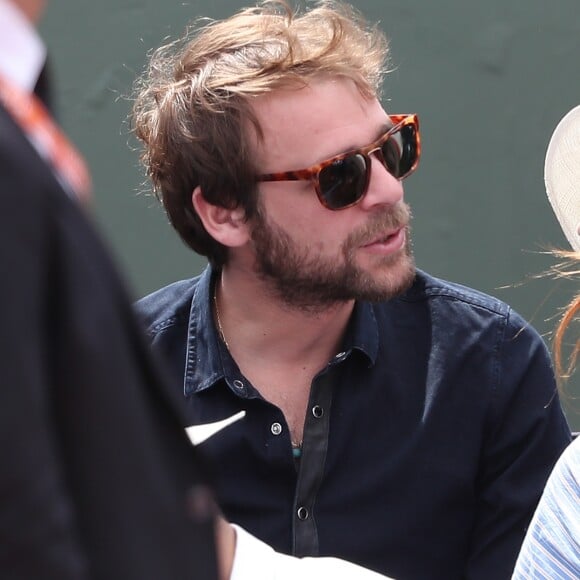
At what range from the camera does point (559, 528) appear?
1.70 meters

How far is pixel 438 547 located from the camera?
2078 mm

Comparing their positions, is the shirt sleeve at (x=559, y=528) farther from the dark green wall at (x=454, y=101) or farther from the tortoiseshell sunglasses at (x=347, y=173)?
the dark green wall at (x=454, y=101)

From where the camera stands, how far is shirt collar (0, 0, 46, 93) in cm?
67

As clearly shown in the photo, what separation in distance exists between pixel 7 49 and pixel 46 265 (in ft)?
0.44

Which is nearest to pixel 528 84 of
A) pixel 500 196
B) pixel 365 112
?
pixel 500 196

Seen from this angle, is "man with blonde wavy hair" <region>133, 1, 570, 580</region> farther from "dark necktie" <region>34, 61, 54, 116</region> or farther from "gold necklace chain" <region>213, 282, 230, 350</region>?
"dark necktie" <region>34, 61, 54, 116</region>

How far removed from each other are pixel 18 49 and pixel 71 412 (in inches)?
8.2

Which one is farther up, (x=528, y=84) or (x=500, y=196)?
(x=528, y=84)

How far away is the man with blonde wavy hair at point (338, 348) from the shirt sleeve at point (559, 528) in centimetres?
31

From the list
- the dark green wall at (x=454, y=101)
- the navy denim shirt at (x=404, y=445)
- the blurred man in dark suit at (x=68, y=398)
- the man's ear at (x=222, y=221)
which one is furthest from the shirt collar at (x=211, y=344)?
the blurred man in dark suit at (x=68, y=398)

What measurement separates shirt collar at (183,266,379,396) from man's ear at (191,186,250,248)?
11 cm

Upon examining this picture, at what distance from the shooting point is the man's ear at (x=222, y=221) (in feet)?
7.29

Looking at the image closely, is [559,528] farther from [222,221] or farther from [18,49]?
[18,49]

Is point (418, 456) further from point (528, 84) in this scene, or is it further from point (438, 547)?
point (528, 84)
